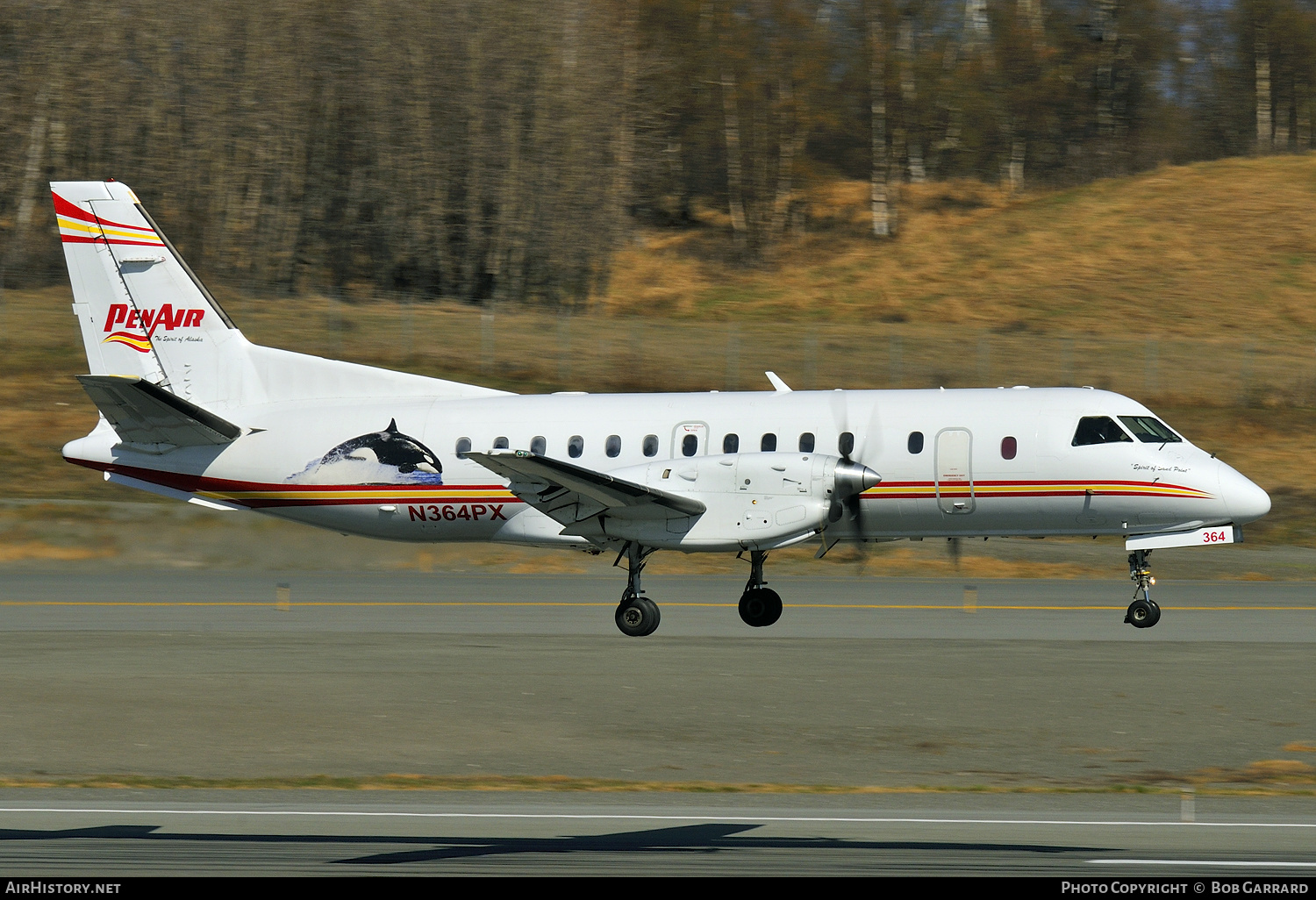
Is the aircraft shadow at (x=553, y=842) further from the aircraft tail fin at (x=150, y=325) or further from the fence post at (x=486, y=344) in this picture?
the fence post at (x=486, y=344)

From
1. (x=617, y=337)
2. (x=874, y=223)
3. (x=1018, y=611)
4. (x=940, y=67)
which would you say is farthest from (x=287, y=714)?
(x=940, y=67)

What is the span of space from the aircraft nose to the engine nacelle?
4.86 meters

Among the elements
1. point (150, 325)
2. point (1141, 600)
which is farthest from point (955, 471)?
point (150, 325)

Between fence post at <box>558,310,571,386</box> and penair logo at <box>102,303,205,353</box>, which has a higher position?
penair logo at <box>102,303,205,353</box>

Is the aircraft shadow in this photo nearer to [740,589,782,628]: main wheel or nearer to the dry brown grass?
[740,589,782,628]: main wheel

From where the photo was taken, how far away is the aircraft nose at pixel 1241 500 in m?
20.7

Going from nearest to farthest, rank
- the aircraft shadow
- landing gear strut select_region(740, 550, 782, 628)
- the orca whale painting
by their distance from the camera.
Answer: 1. the aircraft shadow
2. landing gear strut select_region(740, 550, 782, 628)
3. the orca whale painting

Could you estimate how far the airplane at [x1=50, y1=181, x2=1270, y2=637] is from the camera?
20906 millimetres

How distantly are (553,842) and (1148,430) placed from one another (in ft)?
47.1

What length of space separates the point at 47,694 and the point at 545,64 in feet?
155

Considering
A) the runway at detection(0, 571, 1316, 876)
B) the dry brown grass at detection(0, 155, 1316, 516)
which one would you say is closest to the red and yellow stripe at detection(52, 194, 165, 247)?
the runway at detection(0, 571, 1316, 876)

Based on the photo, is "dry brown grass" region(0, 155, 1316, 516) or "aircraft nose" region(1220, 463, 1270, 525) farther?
"dry brown grass" region(0, 155, 1316, 516)

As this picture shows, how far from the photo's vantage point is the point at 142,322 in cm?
2441

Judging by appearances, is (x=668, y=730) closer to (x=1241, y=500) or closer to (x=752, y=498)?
(x=752, y=498)
